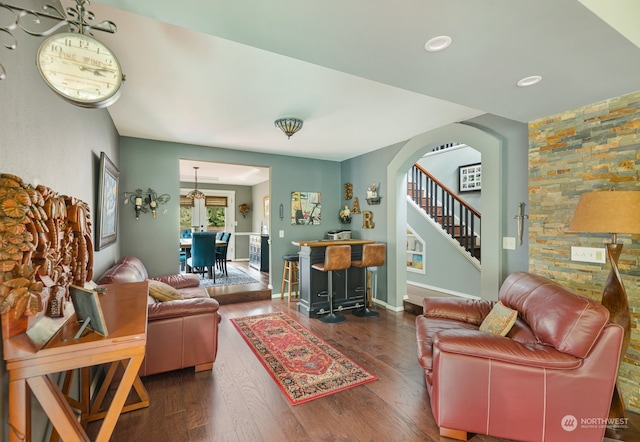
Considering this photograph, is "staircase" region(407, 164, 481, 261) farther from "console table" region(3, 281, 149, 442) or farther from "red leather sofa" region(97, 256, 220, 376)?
"console table" region(3, 281, 149, 442)

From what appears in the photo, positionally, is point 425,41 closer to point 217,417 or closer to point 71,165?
point 71,165

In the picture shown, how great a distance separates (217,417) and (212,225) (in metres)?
7.87

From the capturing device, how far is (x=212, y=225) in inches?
367

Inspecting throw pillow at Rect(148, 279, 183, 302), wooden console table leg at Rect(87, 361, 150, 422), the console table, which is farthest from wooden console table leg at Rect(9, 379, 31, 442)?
throw pillow at Rect(148, 279, 183, 302)

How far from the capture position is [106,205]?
3.03 m

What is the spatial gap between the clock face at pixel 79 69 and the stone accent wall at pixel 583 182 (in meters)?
3.27

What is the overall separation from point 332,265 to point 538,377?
2.56 meters

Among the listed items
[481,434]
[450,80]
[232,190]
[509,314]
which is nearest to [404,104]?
[450,80]

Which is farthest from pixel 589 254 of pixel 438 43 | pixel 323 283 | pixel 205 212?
pixel 205 212

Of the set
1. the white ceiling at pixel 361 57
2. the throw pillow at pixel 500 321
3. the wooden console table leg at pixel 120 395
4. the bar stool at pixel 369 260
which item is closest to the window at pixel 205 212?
the white ceiling at pixel 361 57

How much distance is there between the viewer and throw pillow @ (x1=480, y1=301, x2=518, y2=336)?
2.09 m

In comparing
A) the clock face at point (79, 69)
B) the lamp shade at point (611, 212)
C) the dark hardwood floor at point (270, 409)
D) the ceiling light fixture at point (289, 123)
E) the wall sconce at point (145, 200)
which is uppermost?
the ceiling light fixture at point (289, 123)

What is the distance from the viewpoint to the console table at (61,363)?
42.1 inches

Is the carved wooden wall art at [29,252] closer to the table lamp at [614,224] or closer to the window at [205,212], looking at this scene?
the table lamp at [614,224]
